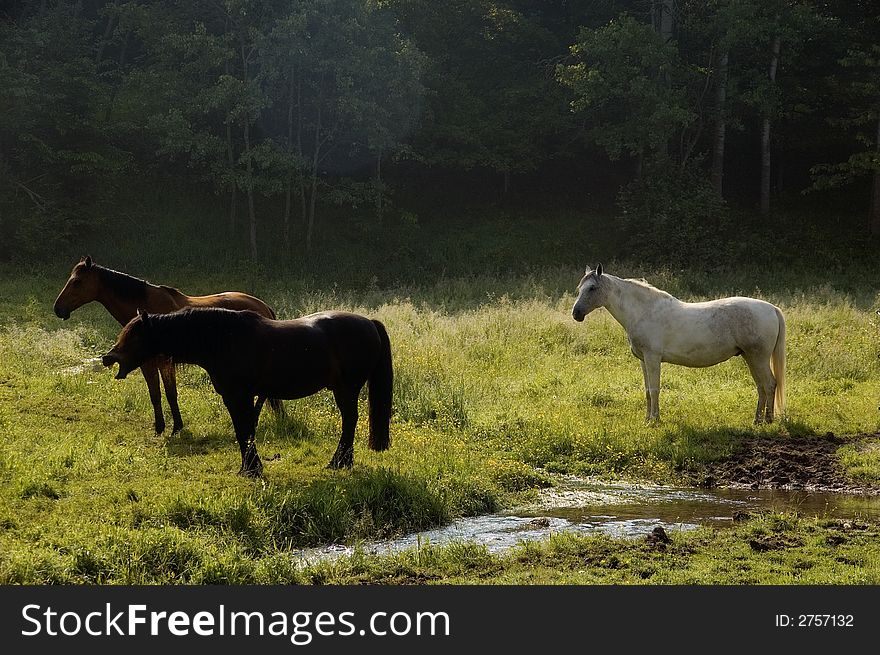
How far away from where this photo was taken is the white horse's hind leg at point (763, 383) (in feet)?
42.7

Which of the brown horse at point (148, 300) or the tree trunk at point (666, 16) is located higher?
the tree trunk at point (666, 16)

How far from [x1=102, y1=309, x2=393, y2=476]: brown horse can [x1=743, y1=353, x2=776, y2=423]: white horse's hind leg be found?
598 centimetres

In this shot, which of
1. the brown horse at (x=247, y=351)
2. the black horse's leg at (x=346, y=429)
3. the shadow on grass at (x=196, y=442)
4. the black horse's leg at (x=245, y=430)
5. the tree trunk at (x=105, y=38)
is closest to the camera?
the brown horse at (x=247, y=351)

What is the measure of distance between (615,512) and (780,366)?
4845mm

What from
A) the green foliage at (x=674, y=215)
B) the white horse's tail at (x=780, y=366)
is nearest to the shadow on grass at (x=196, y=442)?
the white horse's tail at (x=780, y=366)

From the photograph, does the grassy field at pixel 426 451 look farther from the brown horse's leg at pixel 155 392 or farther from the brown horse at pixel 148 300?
the brown horse at pixel 148 300

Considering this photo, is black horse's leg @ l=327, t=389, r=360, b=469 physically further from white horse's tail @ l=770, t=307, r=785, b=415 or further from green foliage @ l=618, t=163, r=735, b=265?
green foliage @ l=618, t=163, r=735, b=265

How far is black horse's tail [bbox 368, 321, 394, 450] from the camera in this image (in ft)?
33.8

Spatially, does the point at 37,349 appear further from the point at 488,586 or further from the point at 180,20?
the point at 180,20

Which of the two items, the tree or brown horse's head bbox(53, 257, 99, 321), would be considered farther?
the tree

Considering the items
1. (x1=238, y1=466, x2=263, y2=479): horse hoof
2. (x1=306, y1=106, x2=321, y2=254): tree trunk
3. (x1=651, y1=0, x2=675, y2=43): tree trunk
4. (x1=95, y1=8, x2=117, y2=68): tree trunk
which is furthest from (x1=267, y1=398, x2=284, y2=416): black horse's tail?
(x1=95, y1=8, x2=117, y2=68): tree trunk

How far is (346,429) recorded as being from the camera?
1002 cm

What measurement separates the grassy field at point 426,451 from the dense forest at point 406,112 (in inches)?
441

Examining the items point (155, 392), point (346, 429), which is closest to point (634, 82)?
point (155, 392)
